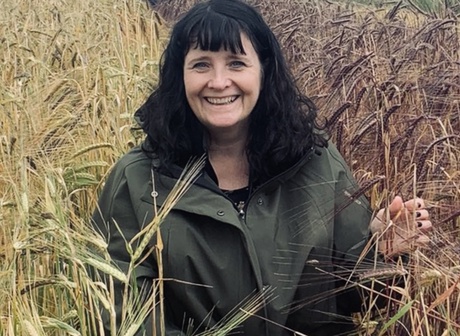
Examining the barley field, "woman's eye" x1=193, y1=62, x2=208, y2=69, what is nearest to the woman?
"woman's eye" x1=193, y1=62, x2=208, y2=69

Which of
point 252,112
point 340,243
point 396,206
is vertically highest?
point 252,112

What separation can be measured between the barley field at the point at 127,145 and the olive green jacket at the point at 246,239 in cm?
11

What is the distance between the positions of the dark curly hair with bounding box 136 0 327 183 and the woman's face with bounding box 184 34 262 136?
1.1 inches

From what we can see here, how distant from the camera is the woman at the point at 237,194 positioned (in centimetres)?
211

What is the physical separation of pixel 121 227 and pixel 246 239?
35cm

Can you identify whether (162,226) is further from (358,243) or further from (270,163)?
(358,243)

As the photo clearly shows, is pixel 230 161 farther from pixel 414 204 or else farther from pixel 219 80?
pixel 414 204

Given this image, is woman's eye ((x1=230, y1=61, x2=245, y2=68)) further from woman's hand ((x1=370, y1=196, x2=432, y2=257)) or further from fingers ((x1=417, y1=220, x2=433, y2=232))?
fingers ((x1=417, y1=220, x2=433, y2=232))

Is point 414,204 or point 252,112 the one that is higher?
point 252,112

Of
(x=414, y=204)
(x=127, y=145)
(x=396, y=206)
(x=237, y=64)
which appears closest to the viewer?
(x=414, y=204)

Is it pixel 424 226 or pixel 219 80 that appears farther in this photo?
pixel 219 80

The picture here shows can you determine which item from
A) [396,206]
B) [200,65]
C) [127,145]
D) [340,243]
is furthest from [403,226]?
[127,145]

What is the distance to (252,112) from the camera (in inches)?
90.4

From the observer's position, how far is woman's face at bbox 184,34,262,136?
2154 mm
